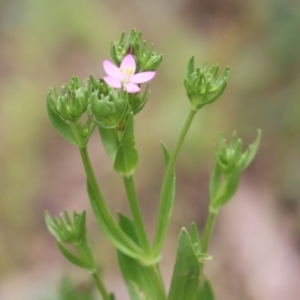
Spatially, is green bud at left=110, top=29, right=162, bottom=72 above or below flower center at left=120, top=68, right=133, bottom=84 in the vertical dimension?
above

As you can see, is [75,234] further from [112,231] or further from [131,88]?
[131,88]

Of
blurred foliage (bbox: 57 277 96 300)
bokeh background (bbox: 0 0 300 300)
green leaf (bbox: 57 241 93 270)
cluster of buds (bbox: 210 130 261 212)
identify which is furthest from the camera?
bokeh background (bbox: 0 0 300 300)

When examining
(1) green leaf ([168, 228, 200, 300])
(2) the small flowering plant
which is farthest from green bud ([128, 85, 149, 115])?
(1) green leaf ([168, 228, 200, 300])

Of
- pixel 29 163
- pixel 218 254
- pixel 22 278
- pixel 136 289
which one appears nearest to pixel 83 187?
pixel 29 163

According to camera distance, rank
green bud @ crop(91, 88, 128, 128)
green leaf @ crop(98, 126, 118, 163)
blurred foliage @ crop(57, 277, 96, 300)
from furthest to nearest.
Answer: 1. blurred foliage @ crop(57, 277, 96, 300)
2. green leaf @ crop(98, 126, 118, 163)
3. green bud @ crop(91, 88, 128, 128)

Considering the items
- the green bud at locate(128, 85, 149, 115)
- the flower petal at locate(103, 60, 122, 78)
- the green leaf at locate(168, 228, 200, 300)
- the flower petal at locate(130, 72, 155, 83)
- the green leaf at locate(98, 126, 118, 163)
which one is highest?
the flower petal at locate(103, 60, 122, 78)

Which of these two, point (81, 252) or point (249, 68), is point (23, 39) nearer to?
point (249, 68)

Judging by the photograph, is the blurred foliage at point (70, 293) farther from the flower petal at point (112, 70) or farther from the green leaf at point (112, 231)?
the flower petal at point (112, 70)

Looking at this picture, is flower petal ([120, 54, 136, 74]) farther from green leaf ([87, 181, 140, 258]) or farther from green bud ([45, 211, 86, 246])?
green bud ([45, 211, 86, 246])
